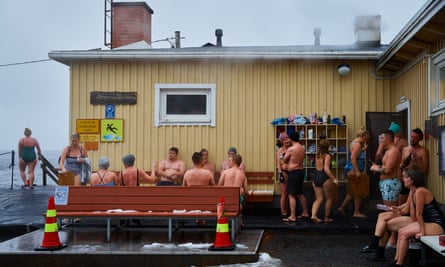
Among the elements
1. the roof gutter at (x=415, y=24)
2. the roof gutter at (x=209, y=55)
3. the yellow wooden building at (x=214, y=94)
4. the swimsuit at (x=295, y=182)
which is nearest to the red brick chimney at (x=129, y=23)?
the yellow wooden building at (x=214, y=94)

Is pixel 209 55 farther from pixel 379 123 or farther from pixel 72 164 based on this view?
pixel 379 123

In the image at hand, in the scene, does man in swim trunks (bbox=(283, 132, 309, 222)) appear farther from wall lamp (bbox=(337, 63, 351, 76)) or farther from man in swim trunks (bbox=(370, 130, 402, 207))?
wall lamp (bbox=(337, 63, 351, 76))

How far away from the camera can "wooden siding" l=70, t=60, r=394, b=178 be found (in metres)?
11.0

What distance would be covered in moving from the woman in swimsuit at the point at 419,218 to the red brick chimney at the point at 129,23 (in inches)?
388

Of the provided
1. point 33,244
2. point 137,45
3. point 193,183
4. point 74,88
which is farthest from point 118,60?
point 33,244

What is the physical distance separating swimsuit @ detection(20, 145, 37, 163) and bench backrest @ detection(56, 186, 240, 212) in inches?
282

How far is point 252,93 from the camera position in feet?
36.4

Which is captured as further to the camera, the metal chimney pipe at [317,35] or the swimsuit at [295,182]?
the metal chimney pipe at [317,35]

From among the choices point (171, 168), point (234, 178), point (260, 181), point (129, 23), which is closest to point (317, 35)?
point (129, 23)

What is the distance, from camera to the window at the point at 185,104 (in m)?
11.1

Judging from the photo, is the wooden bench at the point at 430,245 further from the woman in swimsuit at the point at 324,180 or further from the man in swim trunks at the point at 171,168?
the man in swim trunks at the point at 171,168

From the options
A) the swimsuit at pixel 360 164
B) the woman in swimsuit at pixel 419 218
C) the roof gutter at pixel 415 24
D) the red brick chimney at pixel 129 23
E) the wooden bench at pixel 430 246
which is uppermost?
the red brick chimney at pixel 129 23

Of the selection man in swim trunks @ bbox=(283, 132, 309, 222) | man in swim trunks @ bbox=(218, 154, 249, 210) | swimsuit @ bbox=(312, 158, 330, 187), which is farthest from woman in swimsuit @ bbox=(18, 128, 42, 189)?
swimsuit @ bbox=(312, 158, 330, 187)

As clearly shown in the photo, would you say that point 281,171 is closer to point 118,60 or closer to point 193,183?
point 193,183
